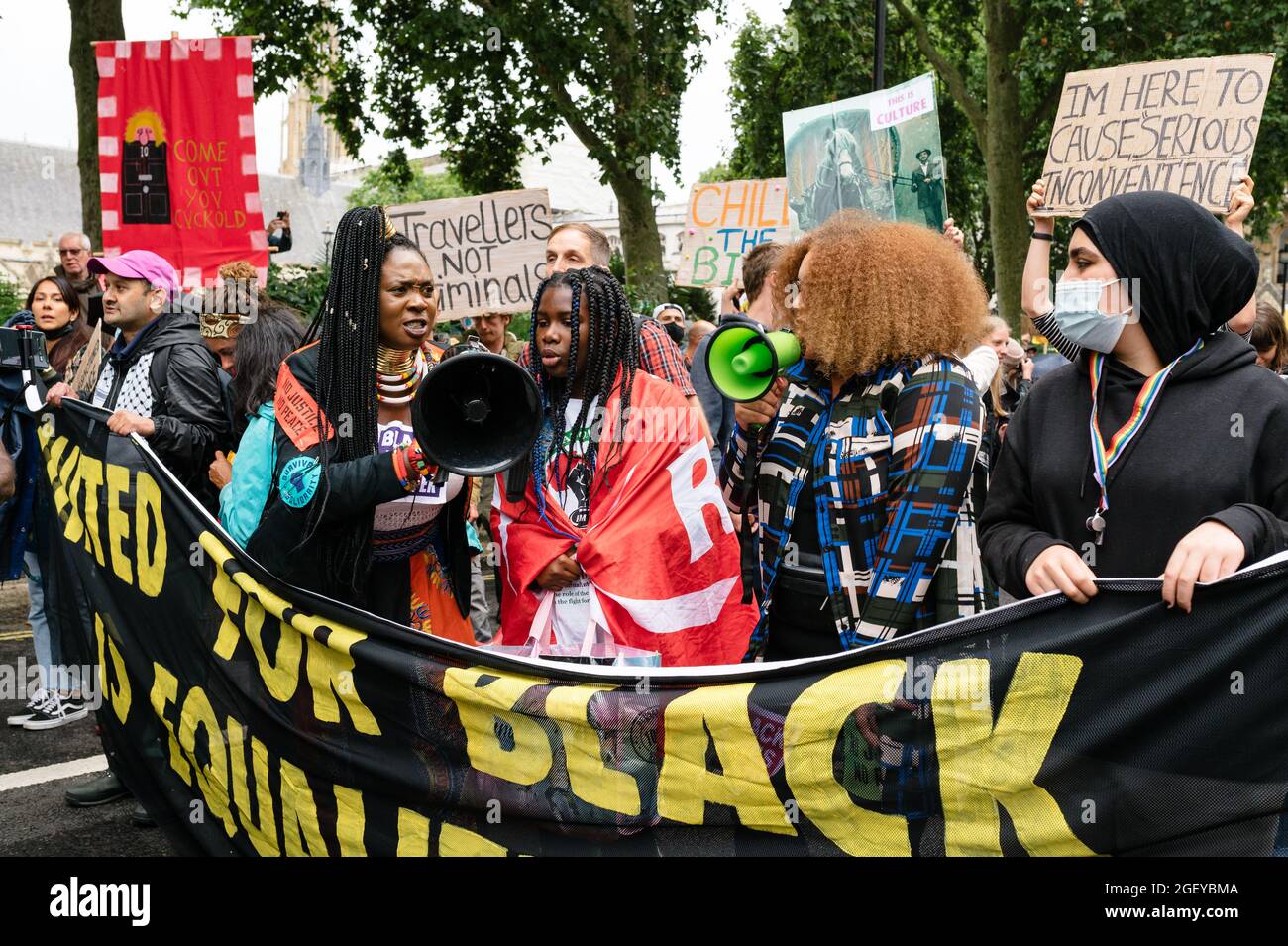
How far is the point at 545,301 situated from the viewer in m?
3.36

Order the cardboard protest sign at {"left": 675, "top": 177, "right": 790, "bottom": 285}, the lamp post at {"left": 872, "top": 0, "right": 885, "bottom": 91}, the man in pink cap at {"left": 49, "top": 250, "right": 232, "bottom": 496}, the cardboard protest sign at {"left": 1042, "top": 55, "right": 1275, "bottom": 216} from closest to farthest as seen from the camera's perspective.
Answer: the man in pink cap at {"left": 49, "top": 250, "right": 232, "bottom": 496}, the cardboard protest sign at {"left": 1042, "top": 55, "right": 1275, "bottom": 216}, the cardboard protest sign at {"left": 675, "top": 177, "right": 790, "bottom": 285}, the lamp post at {"left": 872, "top": 0, "right": 885, "bottom": 91}

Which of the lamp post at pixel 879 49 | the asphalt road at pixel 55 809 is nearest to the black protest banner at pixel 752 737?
the asphalt road at pixel 55 809

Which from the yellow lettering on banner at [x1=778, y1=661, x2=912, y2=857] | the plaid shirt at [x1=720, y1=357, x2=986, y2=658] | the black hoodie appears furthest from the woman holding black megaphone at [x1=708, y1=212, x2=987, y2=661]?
the yellow lettering on banner at [x1=778, y1=661, x2=912, y2=857]

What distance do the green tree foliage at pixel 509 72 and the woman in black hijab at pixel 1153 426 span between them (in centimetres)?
1287

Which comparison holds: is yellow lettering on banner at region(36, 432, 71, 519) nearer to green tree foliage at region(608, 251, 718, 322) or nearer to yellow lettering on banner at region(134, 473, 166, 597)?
yellow lettering on banner at region(134, 473, 166, 597)

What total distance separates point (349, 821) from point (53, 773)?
255cm

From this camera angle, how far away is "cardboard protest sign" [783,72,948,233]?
6633 mm

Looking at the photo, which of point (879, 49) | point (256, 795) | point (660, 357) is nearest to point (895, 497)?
point (660, 357)

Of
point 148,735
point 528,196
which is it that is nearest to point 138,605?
point 148,735

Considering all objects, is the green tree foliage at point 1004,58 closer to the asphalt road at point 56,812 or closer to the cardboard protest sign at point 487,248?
the cardboard protest sign at point 487,248

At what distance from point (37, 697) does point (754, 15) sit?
2107cm

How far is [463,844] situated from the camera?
8.79 ft

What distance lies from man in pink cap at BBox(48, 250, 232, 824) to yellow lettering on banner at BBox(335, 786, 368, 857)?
5.64 feet
